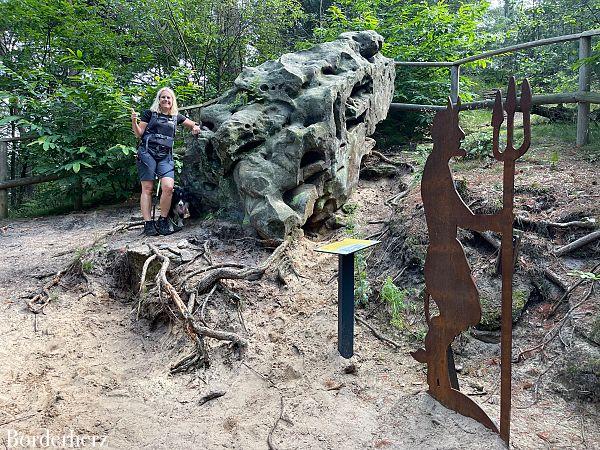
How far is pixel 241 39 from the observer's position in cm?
991

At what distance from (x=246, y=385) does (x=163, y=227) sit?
8.57 ft

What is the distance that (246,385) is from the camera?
3.33m

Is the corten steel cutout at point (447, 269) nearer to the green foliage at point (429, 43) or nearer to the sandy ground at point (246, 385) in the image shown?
the sandy ground at point (246, 385)

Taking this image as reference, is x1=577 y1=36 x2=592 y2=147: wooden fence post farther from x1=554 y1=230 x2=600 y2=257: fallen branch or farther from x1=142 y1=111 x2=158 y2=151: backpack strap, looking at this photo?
x1=142 y1=111 x2=158 y2=151: backpack strap

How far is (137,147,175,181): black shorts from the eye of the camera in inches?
215

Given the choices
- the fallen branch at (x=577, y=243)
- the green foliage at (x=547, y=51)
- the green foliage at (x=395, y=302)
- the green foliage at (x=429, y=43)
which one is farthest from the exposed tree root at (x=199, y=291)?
the green foliage at (x=547, y=51)

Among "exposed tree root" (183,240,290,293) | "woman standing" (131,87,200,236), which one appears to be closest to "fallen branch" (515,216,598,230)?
"exposed tree root" (183,240,290,293)

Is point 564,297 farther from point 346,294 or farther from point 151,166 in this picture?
point 151,166

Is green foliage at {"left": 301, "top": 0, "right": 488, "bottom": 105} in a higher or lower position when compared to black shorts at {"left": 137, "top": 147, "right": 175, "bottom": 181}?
higher

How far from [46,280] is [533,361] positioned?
4.49 meters

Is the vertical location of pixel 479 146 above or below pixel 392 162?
above

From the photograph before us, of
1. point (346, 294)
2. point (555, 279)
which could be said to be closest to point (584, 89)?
point (555, 279)

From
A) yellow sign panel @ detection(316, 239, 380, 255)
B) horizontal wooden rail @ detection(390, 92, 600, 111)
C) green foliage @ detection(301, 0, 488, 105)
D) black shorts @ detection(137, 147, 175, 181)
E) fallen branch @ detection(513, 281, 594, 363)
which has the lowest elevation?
fallen branch @ detection(513, 281, 594, 363)

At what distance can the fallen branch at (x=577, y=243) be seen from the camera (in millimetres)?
3719
